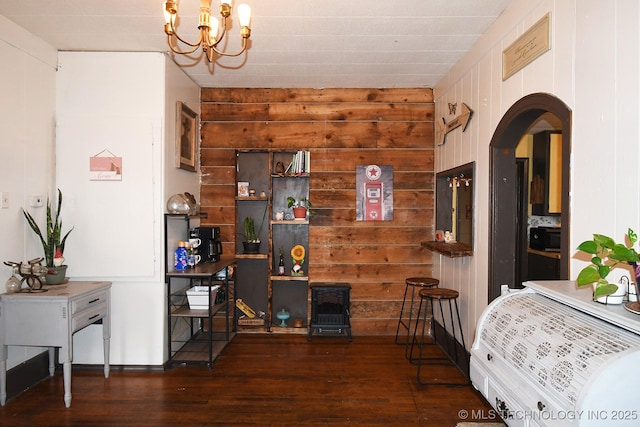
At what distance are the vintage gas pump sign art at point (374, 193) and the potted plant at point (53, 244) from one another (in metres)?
2.85

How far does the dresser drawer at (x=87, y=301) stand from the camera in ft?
9.32

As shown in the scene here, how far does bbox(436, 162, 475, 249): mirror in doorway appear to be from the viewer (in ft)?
12.8

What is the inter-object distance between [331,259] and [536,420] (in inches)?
125

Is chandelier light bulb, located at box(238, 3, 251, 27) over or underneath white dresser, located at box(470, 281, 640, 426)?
over

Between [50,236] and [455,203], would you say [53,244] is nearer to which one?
[50,236]

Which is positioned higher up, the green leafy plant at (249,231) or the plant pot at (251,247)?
the green leafy plant at (249,231)

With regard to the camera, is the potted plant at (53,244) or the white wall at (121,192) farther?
the white wall at (121,192)

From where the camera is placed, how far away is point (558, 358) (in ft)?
Result: 4.66

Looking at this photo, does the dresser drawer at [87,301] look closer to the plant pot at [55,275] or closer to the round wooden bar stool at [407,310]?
the plant pot at [55,275]

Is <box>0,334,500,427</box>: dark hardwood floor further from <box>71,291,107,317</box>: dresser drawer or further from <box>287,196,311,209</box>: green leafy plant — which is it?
<box>287,196,311,209</box>: green leafy plant

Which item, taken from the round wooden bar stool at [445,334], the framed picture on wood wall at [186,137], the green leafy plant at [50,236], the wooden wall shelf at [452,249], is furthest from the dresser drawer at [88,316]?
the wooden wall shelf at [452,249]

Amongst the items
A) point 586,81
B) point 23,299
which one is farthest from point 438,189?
point 23,299

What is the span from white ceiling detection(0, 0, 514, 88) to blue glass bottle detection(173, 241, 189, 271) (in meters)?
1.75

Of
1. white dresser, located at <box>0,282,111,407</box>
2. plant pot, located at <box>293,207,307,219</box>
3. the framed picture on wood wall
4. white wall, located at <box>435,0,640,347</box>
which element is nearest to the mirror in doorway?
white wall, located at <box>435,0,640,347</box>
